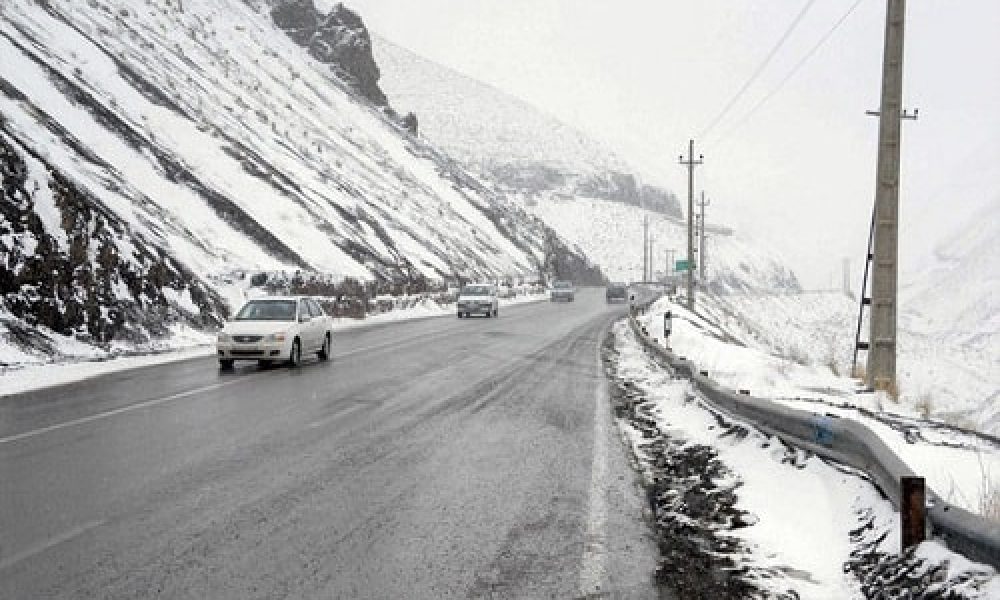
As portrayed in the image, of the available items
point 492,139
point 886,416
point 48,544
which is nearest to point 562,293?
point 886,416

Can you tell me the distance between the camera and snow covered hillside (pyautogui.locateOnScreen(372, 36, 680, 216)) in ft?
573

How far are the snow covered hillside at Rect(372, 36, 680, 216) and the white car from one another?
146 metres

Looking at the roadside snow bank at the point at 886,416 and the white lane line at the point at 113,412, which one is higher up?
the roadside snow bank at the point at 886,416

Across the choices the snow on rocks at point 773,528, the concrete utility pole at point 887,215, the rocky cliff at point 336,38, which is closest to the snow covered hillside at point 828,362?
the concrete utility pole at point 887,215

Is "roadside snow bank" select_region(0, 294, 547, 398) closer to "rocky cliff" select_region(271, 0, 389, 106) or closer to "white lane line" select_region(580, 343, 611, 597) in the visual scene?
"white lane line" select_region(580, 343, 611, 597)

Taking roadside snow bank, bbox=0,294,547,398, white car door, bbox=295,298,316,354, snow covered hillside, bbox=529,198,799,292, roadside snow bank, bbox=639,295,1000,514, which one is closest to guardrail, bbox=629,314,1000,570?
roadside snow bank, bbox=639,295,1000,514

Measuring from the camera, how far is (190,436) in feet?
30.2

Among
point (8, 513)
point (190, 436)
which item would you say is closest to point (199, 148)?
point (190, 436)

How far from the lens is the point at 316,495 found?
21.9ft

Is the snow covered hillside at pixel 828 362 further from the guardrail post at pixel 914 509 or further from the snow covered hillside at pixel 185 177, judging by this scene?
the snow covered hillside at pixel 185 177

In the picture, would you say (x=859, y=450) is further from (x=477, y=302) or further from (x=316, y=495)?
(x=477, y=302)

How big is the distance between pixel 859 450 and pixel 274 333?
1282 cm

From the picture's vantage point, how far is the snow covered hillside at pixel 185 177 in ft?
67.9

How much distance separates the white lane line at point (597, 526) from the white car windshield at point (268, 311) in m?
9.42
